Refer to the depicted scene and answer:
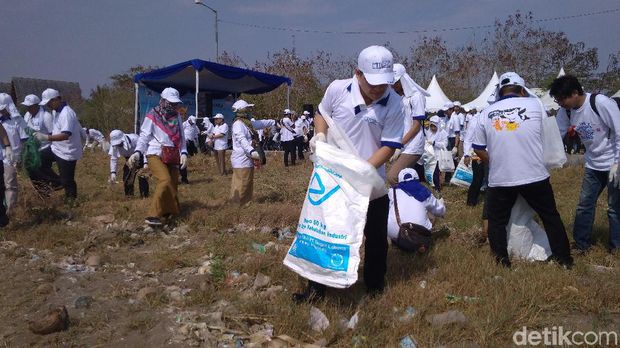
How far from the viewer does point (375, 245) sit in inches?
137

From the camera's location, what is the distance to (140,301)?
3.58 metres

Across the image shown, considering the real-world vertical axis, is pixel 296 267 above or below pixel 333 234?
below

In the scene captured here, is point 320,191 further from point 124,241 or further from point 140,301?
point 124,241

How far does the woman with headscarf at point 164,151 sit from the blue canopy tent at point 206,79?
9.63 meters

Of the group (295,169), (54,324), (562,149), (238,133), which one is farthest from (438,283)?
(295,169)

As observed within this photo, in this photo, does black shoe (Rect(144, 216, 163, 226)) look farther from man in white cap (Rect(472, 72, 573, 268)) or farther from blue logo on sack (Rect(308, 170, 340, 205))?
man in white cap (Rect(472, 72, 573, 268))

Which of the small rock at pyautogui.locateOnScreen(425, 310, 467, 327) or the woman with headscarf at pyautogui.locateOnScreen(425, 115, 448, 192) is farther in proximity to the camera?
the woman with headscarf at pyautogui.locateOnScreen(425, 115, 448, 192)

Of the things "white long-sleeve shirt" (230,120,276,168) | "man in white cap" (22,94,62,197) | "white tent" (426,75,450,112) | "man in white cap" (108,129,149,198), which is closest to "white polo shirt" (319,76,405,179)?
"white long-sleeve shirt" (230,120,276,168)

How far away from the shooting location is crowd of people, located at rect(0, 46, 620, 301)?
131 inches

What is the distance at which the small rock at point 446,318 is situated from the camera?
3.11m

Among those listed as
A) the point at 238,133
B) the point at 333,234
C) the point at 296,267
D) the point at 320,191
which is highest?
the point at 238,133

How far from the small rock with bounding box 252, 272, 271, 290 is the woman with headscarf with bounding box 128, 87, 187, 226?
2.41 metres

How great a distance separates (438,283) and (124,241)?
3.43 meters

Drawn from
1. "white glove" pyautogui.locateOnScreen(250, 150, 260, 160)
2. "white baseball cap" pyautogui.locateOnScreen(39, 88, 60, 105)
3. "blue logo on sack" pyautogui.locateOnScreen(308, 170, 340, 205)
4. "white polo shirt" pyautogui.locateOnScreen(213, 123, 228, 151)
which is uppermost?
"white baseball cap" pyautogui.locateOnScreen(39, 88, 60, 105)
